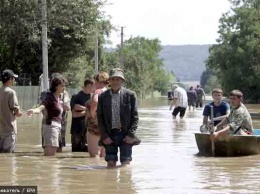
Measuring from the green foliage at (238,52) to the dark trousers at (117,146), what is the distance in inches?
2707

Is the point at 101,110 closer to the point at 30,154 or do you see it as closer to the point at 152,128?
the point at 30,154

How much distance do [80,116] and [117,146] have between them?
10.00 feet

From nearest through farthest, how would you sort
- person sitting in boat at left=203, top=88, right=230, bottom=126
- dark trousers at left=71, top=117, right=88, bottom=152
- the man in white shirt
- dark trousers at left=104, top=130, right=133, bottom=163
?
dark trousers at left=104, top=130, right=133, bottom=163
dark trousers at left=71, top=117, right=88, bottom=152
person sitting in boat at left=203, top=88, right=230, bottom=126
the man in white shirt

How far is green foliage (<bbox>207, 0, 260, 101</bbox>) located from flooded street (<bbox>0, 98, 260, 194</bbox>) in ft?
217

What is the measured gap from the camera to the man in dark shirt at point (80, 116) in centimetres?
1417

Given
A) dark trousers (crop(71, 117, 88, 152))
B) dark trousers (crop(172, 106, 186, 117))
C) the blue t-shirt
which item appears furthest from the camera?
dark trousers (crop(172, 106, 186, 117))

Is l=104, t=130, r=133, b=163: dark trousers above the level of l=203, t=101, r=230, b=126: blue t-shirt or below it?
below

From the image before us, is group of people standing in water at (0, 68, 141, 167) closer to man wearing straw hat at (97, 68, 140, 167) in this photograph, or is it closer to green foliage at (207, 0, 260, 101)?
man wearing straw hat at (97, 68, 140, 167)

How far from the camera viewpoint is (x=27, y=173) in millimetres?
11141

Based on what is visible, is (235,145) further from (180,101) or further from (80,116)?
(180,101)

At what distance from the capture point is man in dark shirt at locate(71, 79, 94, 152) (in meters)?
14.2

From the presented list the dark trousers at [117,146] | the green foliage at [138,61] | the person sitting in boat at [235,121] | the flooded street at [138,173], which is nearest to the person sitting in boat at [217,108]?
the person sitting in boat at [235,121]

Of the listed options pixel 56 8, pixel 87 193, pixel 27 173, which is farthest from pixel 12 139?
pixel 56 8

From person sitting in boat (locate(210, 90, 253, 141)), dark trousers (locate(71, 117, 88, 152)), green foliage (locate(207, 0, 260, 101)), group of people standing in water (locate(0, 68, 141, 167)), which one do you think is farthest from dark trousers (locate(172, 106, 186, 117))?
green foliage (locate(207, 0, 260, 101))
